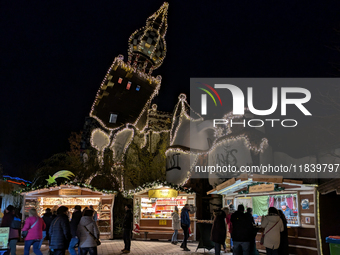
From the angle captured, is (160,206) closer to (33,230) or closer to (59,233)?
(33,230)

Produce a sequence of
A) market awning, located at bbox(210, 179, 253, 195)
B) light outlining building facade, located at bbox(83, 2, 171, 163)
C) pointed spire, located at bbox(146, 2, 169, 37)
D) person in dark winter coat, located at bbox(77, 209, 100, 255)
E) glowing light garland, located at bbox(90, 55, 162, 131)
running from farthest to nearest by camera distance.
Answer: pointed spire, located at bbox(146, 2, 169, 37) < light outlining building facade, located at bbox(83, 2, 171, 163) < glowing light garland, located at bbox(90, 55, 162, 131) < market awning, located at bbox(210, 179, 253, 195) < person in dark winter coat, located at bbox(77, 209, 100, 255)

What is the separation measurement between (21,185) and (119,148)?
1104 centimetres

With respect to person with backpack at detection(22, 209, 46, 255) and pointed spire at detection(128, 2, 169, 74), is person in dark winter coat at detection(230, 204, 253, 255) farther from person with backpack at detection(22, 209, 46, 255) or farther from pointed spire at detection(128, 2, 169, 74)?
pointed spire at detection(128, 2, 169, 74)

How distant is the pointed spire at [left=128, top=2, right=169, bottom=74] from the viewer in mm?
28328

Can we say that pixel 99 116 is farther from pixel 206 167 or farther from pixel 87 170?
pixel 206 167

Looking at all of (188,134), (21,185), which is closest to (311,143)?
(188,134)

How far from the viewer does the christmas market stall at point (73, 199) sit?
16828 mm

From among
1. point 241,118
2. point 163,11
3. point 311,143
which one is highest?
point 163,11

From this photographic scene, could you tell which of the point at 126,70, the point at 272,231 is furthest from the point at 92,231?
the point at 126,70

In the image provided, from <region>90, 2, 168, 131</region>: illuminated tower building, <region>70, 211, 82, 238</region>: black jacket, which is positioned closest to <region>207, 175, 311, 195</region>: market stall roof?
<region>70, 211, 82, 238</region>: black jacket

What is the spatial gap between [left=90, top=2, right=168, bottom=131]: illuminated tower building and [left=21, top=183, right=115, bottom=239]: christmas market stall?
11.8m

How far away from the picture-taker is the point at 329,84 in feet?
49.6

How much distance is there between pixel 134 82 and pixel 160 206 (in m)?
13.3

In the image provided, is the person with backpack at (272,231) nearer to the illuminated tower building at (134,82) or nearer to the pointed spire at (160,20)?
the illuminated tower building at (134,82)
